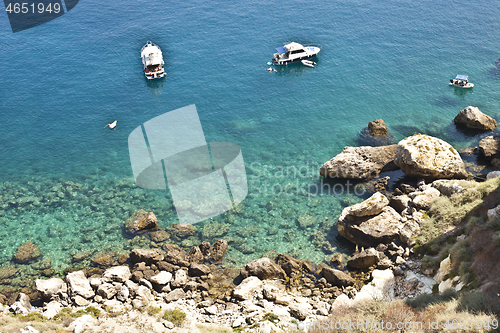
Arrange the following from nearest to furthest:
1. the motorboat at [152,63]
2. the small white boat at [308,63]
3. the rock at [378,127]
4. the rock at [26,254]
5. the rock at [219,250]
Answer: the rock at [219,250], the rock at [26,254], the rock at [378,127], the motorboat at [152,63], the small white boat at [308,63]

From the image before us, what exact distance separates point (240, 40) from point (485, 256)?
5455 cm

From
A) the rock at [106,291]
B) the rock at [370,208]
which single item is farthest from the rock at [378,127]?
the rock at [106,291]

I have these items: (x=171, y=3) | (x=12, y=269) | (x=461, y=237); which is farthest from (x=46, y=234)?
(x=171, y=3)

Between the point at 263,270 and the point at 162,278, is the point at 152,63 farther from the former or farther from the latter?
the point at 263,270

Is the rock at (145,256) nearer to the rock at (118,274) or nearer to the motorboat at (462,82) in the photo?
the rock at (118,274)

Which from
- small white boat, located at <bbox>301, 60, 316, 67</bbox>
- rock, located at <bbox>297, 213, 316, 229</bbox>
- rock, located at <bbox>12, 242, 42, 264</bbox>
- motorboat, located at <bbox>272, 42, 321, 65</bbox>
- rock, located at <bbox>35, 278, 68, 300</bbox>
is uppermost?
motorboat, located at <bbox>272, 42, 321, 65</bbox>

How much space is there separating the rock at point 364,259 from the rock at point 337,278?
5.45ft

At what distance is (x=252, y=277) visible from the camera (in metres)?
25.2

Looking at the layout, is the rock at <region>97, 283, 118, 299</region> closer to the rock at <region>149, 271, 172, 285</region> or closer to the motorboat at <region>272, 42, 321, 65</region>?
the rock at <region>149, 271, 172, 285</region>

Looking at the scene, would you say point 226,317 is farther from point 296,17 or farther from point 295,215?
point 296,17

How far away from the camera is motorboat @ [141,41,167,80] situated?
177 ft

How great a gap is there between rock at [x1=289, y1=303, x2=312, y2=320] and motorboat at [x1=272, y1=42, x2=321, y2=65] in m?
43.4

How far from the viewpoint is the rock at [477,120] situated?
40688mm

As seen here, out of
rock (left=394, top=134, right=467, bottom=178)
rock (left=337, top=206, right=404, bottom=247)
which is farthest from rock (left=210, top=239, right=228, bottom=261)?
rock (left=394, top=134, right=467, bottom=178)
